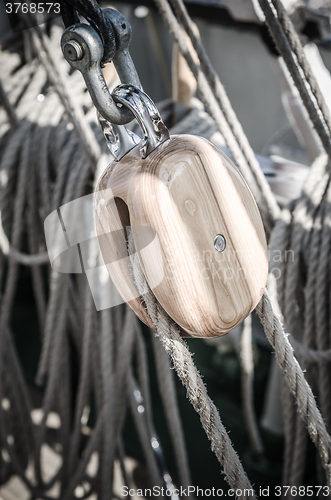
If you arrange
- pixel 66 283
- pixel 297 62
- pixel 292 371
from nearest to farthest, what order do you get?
1. pixel 292 371
2. pixel 297 62
3. pixel 66 283

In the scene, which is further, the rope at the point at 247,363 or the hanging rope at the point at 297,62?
the rope at the point at 247,363

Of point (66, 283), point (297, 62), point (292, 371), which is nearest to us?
point (292, 371)

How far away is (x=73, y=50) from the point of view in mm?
350

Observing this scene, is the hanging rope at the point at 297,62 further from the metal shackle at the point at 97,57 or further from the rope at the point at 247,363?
the rope at the point at 247,363

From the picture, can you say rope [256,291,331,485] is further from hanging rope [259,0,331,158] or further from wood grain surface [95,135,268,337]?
hanging rope [259,0,331,158]

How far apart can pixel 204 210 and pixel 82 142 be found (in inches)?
18.0

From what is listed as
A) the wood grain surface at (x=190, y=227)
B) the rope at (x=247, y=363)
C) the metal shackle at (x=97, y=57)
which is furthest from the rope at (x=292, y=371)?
the rope at (x=247, y=363)

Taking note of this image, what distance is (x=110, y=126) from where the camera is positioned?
400 mm

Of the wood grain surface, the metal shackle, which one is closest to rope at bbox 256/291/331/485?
the wood grain surface

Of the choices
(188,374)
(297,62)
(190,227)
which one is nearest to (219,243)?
(190,227)

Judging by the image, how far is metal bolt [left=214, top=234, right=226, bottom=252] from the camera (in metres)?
0.38

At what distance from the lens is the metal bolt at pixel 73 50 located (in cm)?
35

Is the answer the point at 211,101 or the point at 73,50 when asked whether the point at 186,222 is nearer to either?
the point at 73,50

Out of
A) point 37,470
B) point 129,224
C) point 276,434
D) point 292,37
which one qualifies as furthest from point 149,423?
point 292,37
